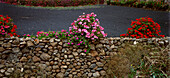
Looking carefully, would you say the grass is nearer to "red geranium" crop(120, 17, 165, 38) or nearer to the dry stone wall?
the dry stone wall

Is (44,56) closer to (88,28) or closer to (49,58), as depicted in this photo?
(49,58)

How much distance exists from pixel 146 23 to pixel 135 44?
1078 mm

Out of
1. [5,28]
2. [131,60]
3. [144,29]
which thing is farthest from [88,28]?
[5,28]

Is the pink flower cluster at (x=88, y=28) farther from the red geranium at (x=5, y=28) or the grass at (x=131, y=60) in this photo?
the red geranium at (x=5, y=28)

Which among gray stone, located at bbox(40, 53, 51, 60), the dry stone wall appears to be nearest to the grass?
the dry stone wall

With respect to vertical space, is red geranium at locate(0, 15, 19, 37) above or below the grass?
above

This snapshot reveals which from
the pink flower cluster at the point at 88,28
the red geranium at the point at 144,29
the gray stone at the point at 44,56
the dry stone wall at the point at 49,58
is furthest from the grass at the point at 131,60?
the gray stone at the point at 44,56

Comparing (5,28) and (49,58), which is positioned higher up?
(5,28)

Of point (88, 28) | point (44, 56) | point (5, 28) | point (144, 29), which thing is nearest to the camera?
point (44, 56)

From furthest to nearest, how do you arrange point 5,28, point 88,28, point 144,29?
1. point 144,29
2. point 5,28
3. point 88,28

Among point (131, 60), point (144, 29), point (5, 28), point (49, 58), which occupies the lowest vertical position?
point (131, 60)

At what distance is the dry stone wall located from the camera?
4.55 meters

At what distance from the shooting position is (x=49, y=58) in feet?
15.3

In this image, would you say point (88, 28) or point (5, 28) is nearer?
point (88, 28)
